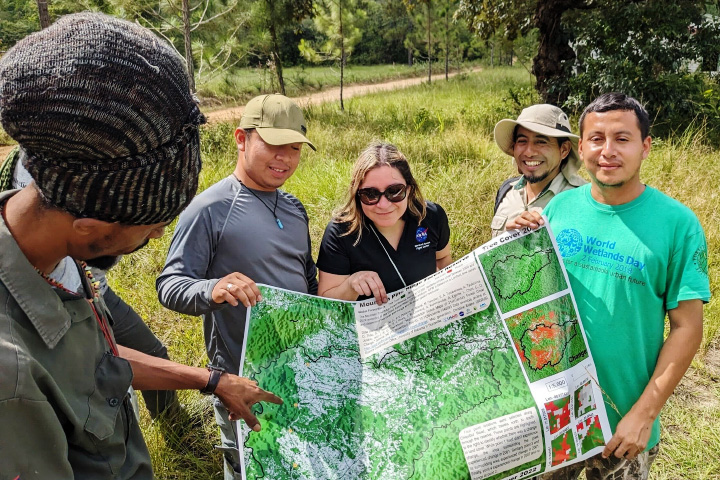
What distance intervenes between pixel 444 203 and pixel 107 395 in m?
4.03

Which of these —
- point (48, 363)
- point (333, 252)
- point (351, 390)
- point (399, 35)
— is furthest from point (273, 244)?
point (399, 35)

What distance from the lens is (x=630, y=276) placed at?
1533 mm

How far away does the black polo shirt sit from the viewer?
199cm

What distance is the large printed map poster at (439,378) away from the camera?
1370 mm

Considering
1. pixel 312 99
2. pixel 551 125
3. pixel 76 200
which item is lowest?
pixel 312 99

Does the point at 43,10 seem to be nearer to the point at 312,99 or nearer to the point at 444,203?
the point at 444,203

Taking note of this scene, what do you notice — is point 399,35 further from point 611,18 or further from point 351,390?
point 351,390

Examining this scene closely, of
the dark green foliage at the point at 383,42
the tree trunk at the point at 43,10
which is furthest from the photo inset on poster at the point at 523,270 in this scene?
the dark green foliage at the point at 383,42

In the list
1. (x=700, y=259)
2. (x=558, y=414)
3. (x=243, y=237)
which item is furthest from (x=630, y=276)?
(x=243, y=237)

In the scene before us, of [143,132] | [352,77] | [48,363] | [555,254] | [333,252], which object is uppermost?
[143,132]

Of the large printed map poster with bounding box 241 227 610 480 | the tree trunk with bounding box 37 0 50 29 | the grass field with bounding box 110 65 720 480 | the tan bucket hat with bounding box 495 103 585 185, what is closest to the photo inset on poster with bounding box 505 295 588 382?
the large printed map poster with bounding box 241 227 610 480

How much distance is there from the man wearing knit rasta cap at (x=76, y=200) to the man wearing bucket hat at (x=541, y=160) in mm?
1692

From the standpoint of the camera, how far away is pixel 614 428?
1604 millimetres

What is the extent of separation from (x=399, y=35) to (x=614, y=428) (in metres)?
46.3
